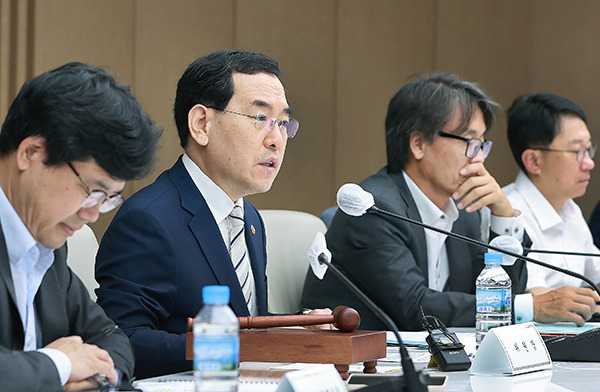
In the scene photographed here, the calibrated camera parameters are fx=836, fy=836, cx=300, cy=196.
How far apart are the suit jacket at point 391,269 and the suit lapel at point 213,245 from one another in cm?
69

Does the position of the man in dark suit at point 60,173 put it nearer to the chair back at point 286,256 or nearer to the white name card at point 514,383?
the white name card at point 514,383

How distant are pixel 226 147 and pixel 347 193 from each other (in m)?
0.39

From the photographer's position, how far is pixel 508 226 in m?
3.15

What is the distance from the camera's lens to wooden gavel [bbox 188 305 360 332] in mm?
1678

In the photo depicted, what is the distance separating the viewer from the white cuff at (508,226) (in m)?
3.15

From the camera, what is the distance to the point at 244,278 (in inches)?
87.2

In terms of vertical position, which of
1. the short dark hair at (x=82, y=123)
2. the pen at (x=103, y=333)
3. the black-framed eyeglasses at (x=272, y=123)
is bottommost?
the pen at (x=103, y=333)

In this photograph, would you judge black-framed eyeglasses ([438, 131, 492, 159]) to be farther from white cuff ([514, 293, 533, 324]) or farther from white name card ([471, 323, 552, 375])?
white name card ([471, 323, 552, 375])

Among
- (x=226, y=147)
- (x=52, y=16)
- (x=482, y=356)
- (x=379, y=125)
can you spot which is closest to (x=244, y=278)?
(x=226, y=147)

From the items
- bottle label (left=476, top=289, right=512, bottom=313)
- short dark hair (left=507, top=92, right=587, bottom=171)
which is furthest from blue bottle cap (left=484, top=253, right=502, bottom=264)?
short dark hair (left=507, top=92, right=587, bottom=171)

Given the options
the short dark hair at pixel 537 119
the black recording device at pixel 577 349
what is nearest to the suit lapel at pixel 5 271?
the black recording device at pixel 577 349

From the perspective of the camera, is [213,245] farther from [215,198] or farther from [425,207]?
[425,207]

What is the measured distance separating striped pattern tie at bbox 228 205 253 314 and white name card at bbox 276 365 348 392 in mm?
899

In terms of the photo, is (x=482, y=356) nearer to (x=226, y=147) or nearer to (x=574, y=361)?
(x=574, y=361)
